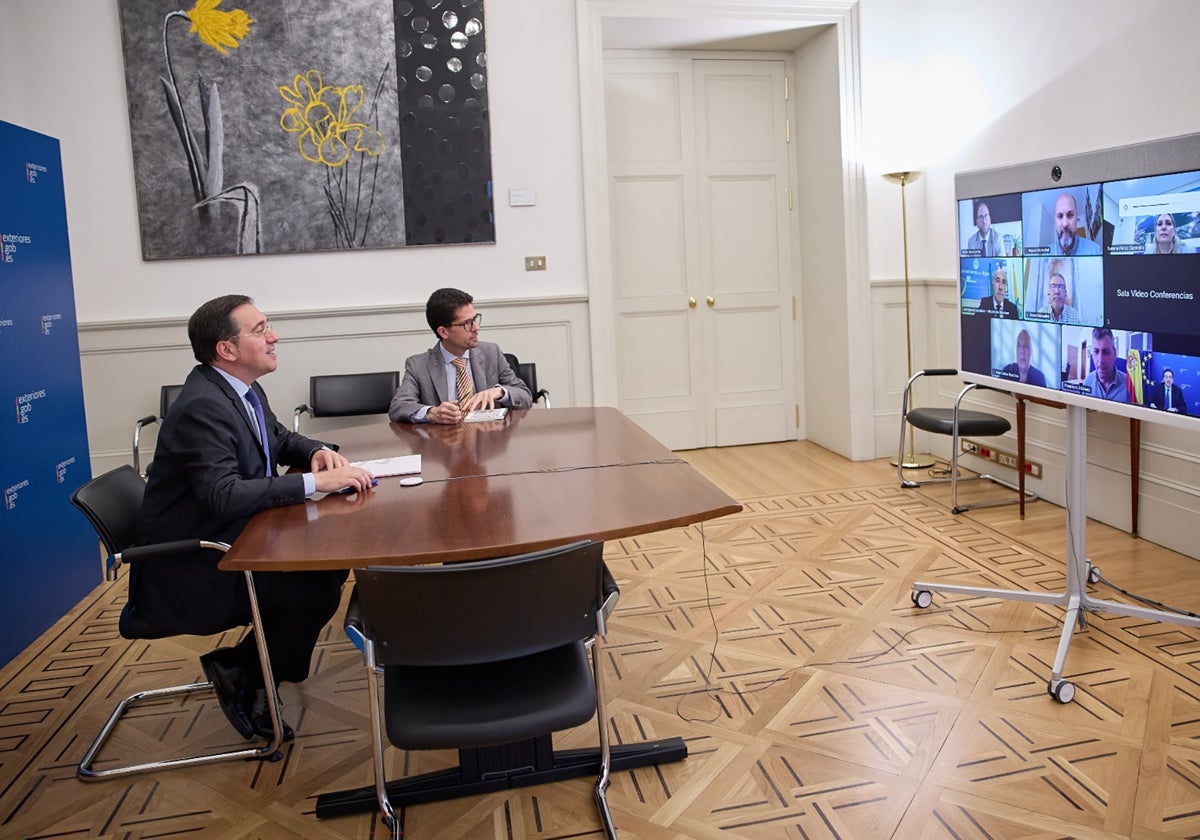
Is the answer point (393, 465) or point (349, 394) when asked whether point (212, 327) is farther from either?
point (349, 394)

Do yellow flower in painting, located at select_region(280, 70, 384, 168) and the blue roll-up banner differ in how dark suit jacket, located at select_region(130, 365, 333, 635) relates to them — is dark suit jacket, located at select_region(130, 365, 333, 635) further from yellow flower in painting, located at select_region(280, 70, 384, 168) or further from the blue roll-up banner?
yellow flower in painting, located at select_region(280, 70, 384, 168)

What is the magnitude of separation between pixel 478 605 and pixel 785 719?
1397 mm

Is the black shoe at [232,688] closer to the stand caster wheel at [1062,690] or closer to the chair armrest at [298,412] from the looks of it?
the stand caster wheel at [1062,690]

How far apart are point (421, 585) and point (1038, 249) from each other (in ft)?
8.48

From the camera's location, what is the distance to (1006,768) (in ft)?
9.03

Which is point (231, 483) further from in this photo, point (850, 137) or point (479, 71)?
point (850, 137)

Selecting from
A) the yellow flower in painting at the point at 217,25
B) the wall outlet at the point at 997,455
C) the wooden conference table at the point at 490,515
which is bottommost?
the wall outlet at the point at 997,455

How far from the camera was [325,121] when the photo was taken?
5.80 meters

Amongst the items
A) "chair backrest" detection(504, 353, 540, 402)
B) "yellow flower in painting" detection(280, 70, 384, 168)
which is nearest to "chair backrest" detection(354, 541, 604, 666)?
"chair backrest" detection(504, 353, 540, 402)

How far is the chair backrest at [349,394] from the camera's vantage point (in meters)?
5.74

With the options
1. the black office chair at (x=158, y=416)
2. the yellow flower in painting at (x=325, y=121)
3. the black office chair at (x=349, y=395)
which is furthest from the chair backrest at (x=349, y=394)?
the yellow flower in painting at (x=325, y=121)

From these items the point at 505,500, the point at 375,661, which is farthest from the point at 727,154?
the point at 375,661

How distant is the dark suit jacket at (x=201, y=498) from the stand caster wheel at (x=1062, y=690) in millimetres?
2352

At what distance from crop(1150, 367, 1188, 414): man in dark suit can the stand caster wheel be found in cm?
89
